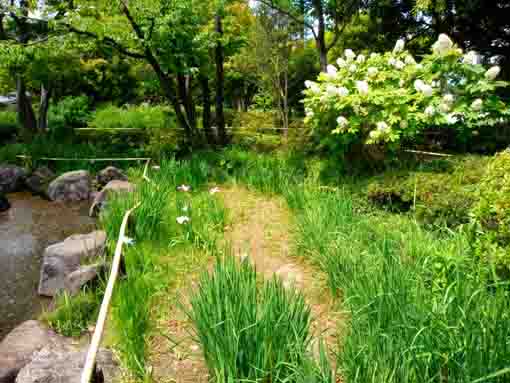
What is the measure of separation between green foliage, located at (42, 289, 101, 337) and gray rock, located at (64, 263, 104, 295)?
0.14m

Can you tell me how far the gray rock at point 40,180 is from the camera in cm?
717

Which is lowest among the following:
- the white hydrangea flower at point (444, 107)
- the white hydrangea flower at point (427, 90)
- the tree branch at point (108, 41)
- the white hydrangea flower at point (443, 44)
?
the white hydrangea flower at point (444, 107)

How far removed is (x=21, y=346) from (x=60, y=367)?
67 centimetres

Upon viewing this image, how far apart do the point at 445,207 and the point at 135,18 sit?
5.94m


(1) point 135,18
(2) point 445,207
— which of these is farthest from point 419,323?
(1) point 135,18

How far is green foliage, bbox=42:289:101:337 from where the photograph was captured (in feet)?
8.99

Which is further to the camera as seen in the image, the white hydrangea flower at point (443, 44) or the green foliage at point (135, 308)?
the white hydrangea flower at point (443, 44)

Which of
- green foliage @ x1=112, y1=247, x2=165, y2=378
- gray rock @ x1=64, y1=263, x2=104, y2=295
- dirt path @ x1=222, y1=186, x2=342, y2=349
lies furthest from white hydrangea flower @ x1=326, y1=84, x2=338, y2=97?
gray rock @ x1=64, y1=263, x2=104, y2=295

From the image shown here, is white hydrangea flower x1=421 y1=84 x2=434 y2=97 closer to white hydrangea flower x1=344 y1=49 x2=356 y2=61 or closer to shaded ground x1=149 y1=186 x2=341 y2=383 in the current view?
white hydrangea flower x1=344 y1=49 x2=356 y2=61

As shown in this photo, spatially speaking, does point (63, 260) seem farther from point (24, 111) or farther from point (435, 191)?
point (24, 111)

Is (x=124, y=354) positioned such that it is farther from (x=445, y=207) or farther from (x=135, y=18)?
(x=135, y=18)

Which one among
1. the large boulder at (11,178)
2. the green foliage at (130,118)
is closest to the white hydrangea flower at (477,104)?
the large boulder at (11,178)

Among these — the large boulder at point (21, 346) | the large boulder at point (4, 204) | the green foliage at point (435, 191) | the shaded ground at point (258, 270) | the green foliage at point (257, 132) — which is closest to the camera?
the shaded ground at point (258, 270)

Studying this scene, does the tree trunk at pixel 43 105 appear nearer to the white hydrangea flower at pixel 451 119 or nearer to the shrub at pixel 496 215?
the white hydrangea flower at pixel 451 119
